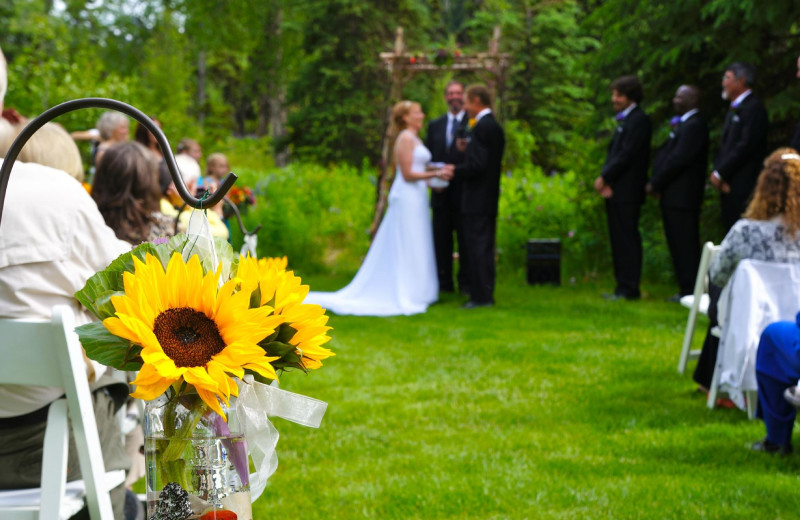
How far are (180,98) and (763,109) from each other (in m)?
25.8

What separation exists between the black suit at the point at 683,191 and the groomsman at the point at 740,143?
21.0 inches

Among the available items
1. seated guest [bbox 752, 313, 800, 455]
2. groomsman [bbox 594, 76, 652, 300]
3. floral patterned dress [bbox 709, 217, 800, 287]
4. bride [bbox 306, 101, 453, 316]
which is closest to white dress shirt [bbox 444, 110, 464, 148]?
bride [bbox 306, 101, 453, 316]

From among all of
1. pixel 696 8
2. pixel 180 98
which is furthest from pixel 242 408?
pixel 180 98

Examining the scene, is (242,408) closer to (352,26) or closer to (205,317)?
(205,317)

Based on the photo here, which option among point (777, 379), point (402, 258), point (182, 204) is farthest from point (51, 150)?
point (402, 258)

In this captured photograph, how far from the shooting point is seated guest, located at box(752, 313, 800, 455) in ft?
15.1

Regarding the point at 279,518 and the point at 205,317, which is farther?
the point at 279,518

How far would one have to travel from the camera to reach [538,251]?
12.1 meters

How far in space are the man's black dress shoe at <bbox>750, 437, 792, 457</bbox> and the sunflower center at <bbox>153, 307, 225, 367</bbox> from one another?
157 inches

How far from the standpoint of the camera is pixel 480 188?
1045cm

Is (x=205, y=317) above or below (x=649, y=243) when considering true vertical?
above

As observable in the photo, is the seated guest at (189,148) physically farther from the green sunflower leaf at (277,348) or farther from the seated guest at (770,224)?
the green sunflower leaf at (277,348)

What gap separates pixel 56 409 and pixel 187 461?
1.25 m

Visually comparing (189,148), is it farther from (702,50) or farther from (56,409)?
(56,409)
